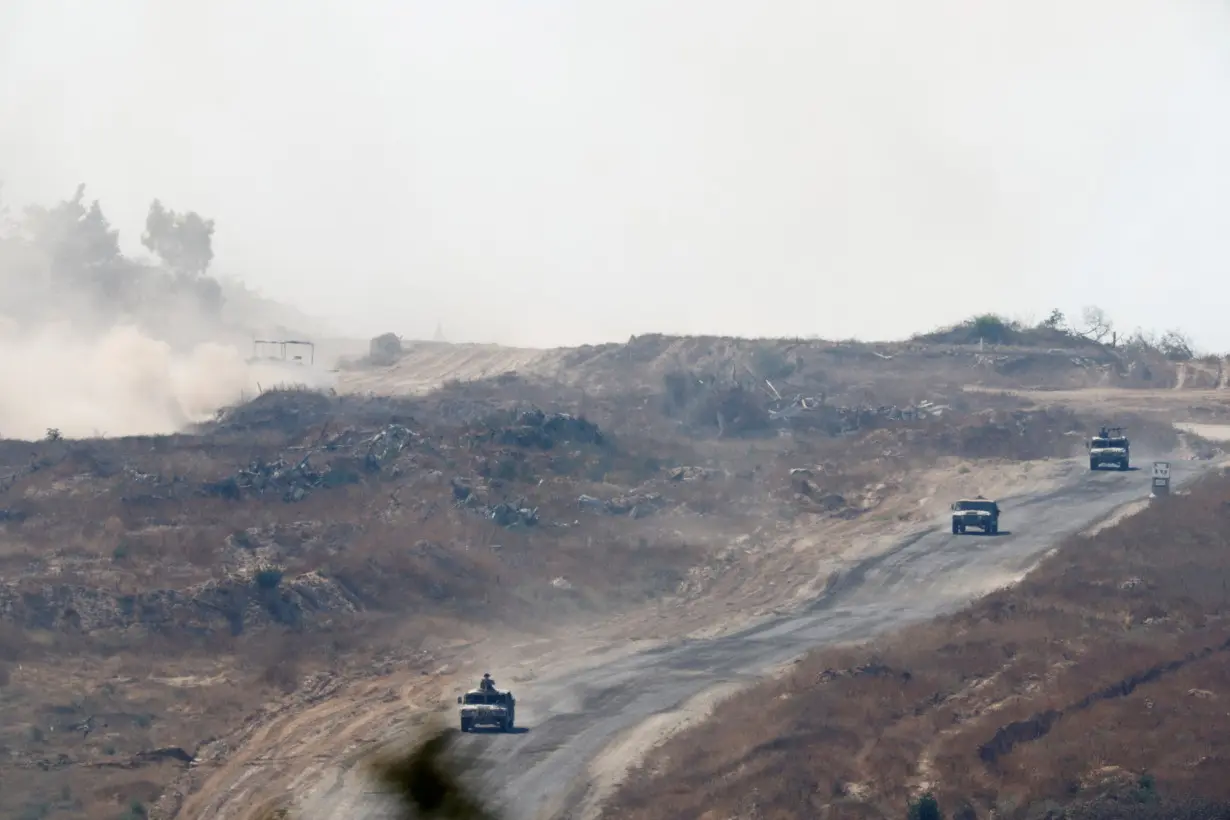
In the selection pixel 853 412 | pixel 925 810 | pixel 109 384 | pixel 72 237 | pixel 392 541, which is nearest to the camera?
Answer: pixel 925 810

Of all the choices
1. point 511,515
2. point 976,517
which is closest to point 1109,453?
point 976,517

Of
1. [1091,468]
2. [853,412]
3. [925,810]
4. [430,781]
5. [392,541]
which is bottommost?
[430,781]

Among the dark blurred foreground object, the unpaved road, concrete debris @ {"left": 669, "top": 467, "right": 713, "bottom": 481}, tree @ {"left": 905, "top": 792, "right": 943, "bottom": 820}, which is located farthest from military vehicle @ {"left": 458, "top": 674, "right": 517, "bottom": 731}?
concrete debris @ {"left": 669, "top": 467, "right": 713, "bottom": 481}

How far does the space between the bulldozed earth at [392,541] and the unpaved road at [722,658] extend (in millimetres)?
1973

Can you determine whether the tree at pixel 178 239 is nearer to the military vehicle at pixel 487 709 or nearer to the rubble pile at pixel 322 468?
the rubble pile at pixel 322 468

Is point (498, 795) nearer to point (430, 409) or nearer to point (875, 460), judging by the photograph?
point (875, 460)

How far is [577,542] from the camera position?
66000 mm

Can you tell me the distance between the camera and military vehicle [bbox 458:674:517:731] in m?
44.0

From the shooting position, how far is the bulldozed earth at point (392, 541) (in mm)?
46344

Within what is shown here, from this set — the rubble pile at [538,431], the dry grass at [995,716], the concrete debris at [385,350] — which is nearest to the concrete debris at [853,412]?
the rubble pile at [538,431]

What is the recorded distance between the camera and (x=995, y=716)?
42.7 m

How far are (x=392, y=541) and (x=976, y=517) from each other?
76.5 feet

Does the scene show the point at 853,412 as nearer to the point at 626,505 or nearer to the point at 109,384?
the point at 626,505

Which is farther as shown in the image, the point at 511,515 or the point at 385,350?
the point at 385,350
